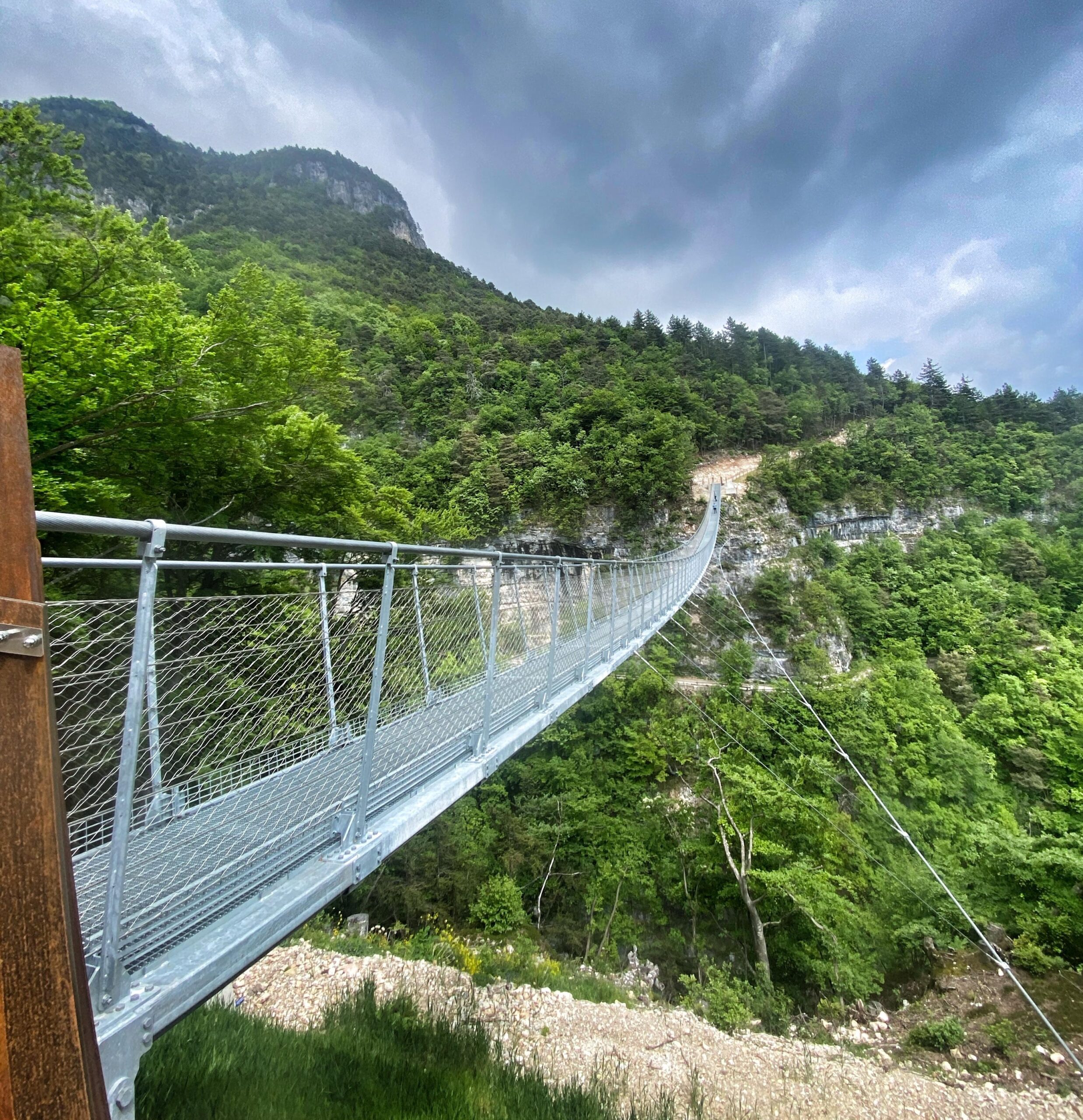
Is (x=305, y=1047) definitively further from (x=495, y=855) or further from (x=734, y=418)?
(x=734, y=418)

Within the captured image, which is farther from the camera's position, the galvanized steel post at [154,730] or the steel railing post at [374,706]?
the steel railing post at [374,706]

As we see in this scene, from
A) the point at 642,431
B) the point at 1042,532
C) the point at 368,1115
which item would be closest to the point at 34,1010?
the point at 368,1115

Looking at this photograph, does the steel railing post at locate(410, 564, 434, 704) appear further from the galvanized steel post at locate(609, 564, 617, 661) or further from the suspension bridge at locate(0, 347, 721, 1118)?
the galvanized steel post at locate(609, 564, 617, 661)

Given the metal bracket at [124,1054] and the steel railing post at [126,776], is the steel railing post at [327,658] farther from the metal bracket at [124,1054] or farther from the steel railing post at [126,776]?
the metal bracket at [124,1054]

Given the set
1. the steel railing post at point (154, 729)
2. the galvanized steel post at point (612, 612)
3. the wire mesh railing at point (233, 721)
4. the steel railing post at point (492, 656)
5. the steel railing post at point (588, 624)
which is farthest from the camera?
the galvanized steel post at point (612, 612)

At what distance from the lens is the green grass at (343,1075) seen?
8.04 feet

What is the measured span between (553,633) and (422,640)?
109 centimetres

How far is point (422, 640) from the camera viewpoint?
2.19 metres

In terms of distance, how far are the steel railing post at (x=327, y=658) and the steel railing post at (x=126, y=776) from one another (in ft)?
1.83

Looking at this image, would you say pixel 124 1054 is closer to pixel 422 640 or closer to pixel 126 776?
pixel 126 776

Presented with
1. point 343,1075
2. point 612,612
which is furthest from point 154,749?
point 612,612

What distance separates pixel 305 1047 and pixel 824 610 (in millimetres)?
18659

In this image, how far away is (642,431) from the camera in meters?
23.4

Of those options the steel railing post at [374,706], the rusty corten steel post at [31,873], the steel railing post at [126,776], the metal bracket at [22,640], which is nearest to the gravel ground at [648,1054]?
the steel railing post at [374,706]
